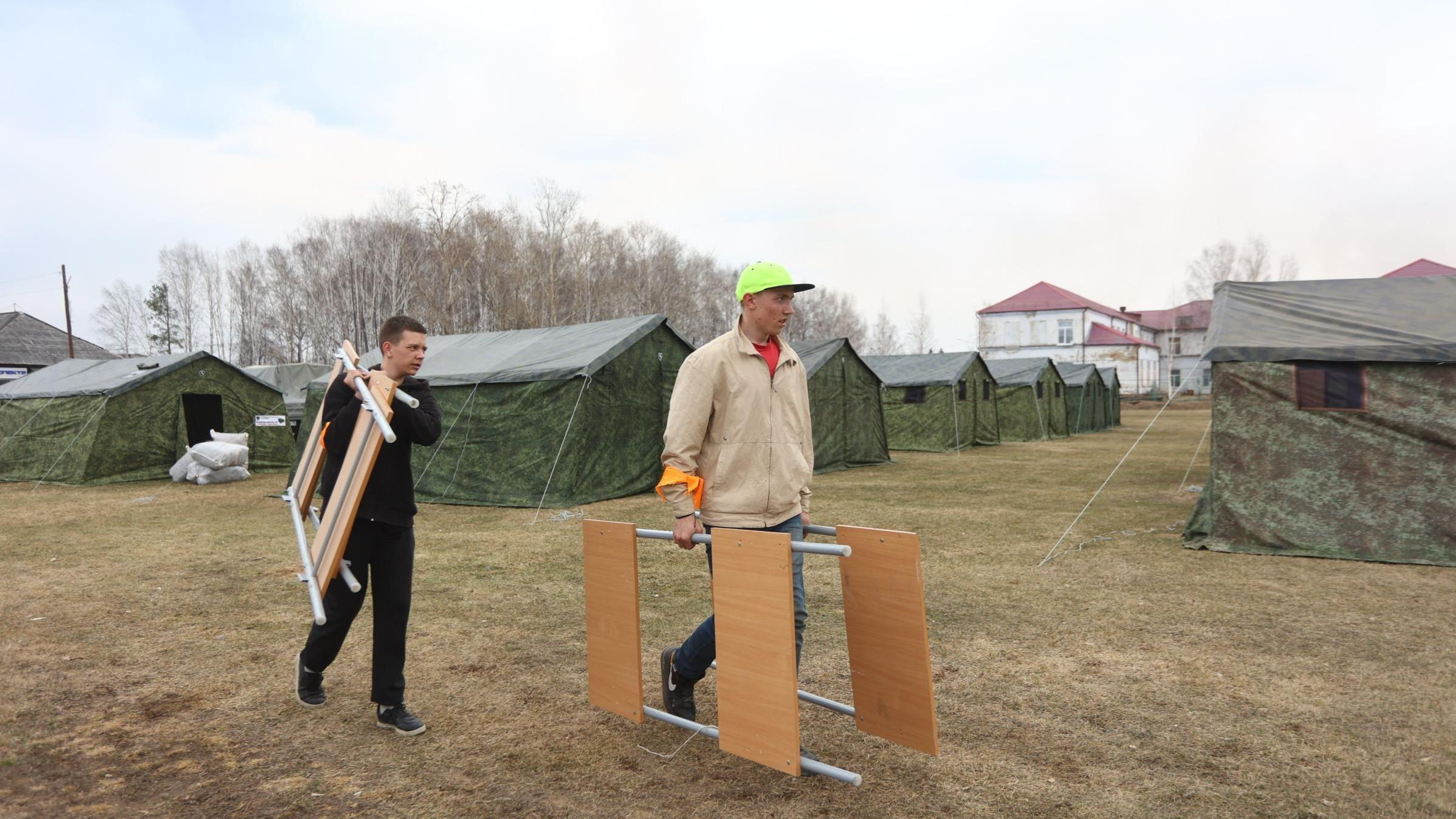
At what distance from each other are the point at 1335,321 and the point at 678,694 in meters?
7.72

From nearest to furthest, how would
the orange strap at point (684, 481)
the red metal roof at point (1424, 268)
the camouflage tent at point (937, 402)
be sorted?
1. the orange strap at point (684, 481)
2. the camouflage tent at point (937, 402)
3. the red metal roof at point (1424, 268)

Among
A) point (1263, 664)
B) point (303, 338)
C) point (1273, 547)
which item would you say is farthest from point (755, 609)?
point (303, 338)

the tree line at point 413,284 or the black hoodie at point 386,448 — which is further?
the tree line at point 413,284

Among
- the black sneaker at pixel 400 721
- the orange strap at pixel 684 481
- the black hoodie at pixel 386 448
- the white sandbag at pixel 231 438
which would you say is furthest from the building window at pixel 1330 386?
the white sandbag at pixel 231 438

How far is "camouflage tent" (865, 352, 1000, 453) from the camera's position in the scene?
74.9ft

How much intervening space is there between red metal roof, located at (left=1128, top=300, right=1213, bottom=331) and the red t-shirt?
2721 inches

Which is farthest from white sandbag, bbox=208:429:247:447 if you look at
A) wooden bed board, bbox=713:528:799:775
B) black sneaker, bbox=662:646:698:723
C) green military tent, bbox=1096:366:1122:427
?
green military tent, bbox=1096:366:1122:427

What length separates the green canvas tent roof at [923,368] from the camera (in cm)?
2303

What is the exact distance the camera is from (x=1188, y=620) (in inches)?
224

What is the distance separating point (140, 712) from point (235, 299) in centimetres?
5592

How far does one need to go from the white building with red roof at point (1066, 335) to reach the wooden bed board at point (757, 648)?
199 feet

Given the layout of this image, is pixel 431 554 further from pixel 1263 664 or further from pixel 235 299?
pixel 235 299

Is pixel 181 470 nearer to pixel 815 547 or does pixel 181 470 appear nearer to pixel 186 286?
pixel 815 547

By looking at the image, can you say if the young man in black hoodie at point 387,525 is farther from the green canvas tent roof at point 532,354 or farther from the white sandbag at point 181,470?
the white sandbag at point 181,470
